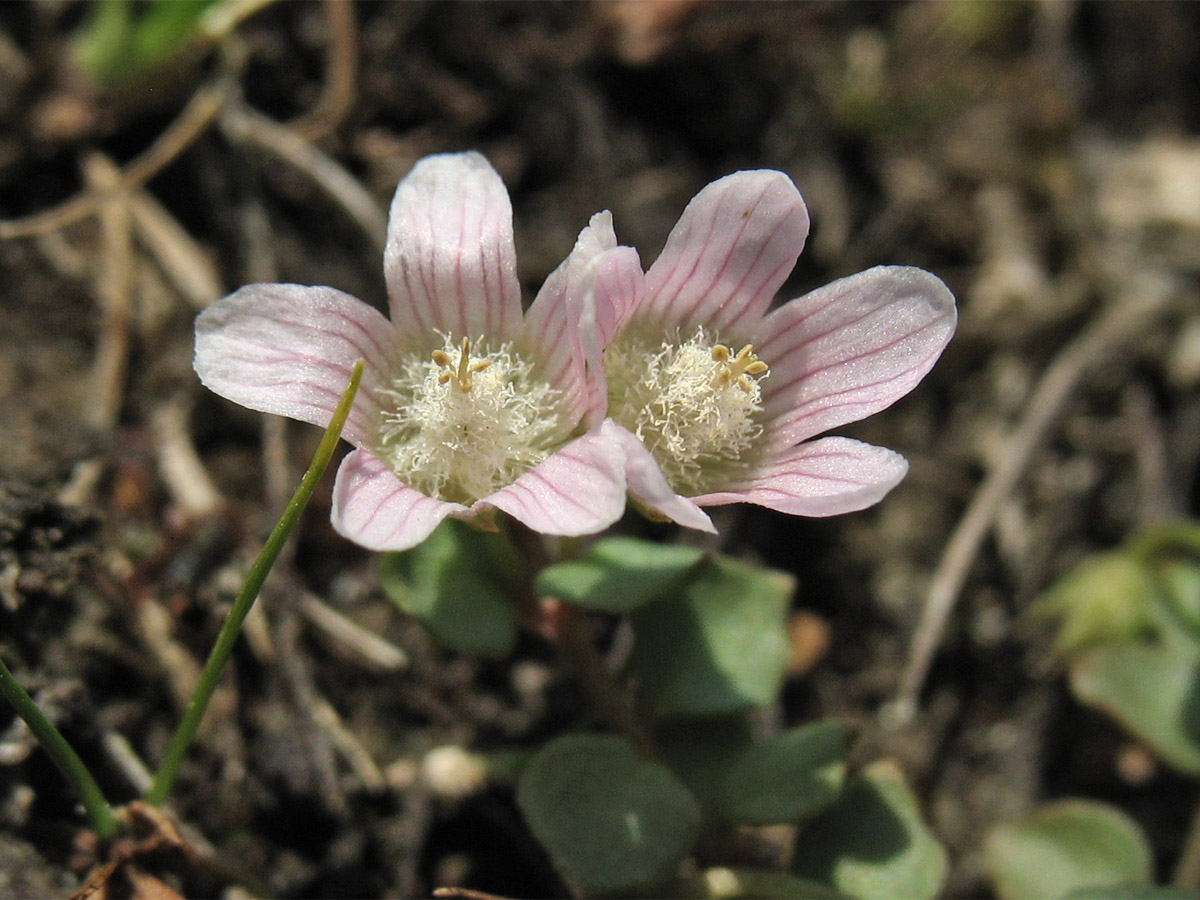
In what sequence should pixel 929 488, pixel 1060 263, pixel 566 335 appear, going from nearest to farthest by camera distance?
pixel 566 335 → pixel 929 488 → pixel 1060 263

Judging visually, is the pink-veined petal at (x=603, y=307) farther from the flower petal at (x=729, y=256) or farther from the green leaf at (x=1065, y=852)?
the green leaf at (x=1065, y=852)

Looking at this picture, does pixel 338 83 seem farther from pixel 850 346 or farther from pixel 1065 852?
pixel 1065 852

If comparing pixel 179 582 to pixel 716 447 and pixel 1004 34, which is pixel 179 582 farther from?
pixel 1004 34

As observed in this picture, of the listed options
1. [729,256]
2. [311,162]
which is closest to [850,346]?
[729,256]

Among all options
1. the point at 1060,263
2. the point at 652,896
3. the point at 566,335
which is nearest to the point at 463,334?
the point at 566,335

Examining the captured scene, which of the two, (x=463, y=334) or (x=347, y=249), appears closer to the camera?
(x=463, y=334)

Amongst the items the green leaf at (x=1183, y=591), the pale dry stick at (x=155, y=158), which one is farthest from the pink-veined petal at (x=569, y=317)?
the green leaf at (x=1183, y=591)

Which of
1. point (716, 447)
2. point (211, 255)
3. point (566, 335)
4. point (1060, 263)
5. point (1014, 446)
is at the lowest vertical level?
point (716, 447)
